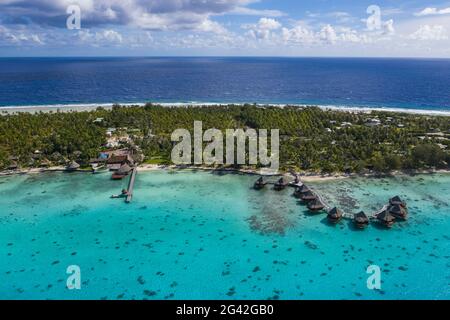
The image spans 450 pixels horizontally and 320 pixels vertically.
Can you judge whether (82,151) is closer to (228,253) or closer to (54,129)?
(54,129)

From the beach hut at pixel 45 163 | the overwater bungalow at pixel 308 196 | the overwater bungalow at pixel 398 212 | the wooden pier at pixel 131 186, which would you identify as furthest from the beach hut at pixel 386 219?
the beach hut at pixel 45 163

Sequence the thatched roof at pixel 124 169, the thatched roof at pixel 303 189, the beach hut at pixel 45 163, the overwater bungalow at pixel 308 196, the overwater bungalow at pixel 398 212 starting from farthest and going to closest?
the beach hut at pixel 45 163 → the thatched roof at pixel 124 169 → the thatched roof at pixel 303 189 → the overwater bungalow at pixel 308 196 → the overwater bungalow at pixel 398 212

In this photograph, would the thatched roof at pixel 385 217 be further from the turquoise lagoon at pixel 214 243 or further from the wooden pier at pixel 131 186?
the wooden pier at pixel 131 186

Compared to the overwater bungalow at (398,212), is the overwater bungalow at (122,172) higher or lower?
higher

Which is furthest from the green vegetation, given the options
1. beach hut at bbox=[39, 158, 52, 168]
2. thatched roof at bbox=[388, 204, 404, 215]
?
thatched roof at bbox=[388, 204, 404, 215]

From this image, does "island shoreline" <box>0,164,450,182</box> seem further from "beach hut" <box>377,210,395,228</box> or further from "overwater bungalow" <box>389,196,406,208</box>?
"beach hut" <box>377,210,395,228</box>
